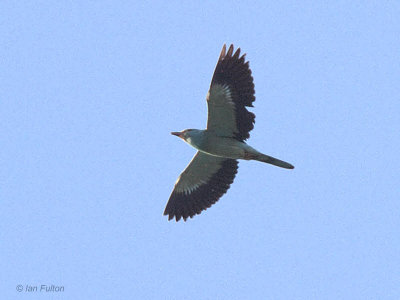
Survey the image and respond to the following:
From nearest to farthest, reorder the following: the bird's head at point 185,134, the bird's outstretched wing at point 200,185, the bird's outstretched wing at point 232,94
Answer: the bird's outstretched wing at point 232,94 → the bird's head at point 185,134 → the bird's outstretched wing at point 200,185

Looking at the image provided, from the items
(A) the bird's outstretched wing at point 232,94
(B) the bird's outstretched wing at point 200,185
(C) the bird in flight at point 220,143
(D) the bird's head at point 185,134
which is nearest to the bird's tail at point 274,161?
(C) the bird in flight at point 220,143

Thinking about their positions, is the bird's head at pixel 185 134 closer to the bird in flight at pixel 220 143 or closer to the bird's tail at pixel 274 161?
the bird in flight at pixel 220 143

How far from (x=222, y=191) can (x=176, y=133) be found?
1.48 metres

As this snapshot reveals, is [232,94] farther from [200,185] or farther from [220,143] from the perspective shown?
[200,185]

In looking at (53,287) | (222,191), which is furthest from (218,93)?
(53,287)

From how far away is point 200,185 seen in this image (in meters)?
13.6

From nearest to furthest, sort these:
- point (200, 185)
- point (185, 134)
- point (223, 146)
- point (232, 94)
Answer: point (232, 94), point (223, 146), point (185, 134), point (200, 185)

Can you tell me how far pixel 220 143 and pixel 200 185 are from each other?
132 centimetres

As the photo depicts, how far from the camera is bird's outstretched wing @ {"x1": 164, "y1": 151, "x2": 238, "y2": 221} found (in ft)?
43.5

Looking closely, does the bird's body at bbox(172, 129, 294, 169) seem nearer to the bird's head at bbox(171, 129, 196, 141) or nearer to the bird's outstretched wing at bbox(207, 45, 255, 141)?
the bird's head at bbox(171, 129, 196, 141)

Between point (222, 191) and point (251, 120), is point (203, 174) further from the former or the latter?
point (251, 120)

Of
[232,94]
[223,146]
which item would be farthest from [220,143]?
[232,94]

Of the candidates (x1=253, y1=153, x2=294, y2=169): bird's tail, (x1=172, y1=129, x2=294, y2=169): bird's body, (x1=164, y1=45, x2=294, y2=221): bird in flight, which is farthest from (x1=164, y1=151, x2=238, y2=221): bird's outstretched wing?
(x1=253, y1=153, x2=294, y2=169): bird's tail

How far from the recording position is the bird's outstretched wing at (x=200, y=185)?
1326 cm
